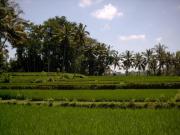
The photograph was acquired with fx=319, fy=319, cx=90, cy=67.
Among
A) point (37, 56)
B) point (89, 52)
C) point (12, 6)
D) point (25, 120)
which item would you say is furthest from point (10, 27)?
point (89, 52)

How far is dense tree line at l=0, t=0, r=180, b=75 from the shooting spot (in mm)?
54531

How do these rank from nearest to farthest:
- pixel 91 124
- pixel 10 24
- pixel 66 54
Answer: pixel 91 124, pixel 10 24, pixel 66 54

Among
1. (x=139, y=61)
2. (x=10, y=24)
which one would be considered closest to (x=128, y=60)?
(x=139, y=61)

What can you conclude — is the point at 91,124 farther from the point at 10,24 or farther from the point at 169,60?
the point at 169,60

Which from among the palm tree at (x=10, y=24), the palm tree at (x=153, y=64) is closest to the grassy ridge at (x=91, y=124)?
the palm tree at (x=10, y=24)

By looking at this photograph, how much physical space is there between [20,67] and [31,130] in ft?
Answer: 176

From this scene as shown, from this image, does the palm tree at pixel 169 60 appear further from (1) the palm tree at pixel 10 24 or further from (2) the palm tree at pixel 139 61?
(1) the palm tree at pixel 10 24

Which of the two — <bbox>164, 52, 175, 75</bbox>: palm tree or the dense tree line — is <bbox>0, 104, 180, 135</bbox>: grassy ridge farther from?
<bbox>164, 52, 175, 75</bbox>: palm tree

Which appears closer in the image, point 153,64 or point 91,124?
point 91,124

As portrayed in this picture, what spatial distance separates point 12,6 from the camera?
32875 millimetres

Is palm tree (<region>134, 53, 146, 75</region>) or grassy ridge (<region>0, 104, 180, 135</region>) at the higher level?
palm tree (<region>134, 53, 146, 75</region>)

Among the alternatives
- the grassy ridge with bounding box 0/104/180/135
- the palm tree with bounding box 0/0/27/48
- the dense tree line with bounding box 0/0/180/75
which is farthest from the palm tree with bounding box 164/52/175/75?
the grassy ridge with bounding box 0/104/180/135

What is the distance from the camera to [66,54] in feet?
201

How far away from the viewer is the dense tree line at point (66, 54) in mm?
54531
